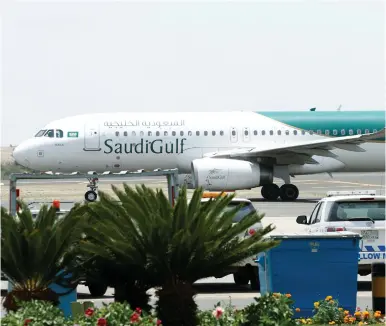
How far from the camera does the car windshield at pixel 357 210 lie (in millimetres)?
18625

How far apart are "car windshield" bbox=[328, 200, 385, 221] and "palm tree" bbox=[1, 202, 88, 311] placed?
6426 millimetres

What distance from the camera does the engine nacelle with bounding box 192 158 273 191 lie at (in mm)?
37625

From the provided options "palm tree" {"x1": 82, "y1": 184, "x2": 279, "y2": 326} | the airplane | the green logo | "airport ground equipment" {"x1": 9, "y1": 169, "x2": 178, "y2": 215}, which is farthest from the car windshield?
the green logo

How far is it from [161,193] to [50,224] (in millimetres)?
1352

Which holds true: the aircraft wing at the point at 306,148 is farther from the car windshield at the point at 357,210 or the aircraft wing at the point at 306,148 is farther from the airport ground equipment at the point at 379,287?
the airport ground equipment at the point at 379,287

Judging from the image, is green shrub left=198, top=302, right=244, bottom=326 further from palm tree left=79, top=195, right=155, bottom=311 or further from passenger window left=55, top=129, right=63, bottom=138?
passenger window left=55, top=129, right=63, bottom=138

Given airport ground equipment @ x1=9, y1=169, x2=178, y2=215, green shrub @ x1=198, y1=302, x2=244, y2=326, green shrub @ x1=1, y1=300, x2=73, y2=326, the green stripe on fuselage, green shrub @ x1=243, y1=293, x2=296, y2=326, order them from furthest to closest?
1. the green stripe on fuselage
2. airport ground equipment @ x1=9, y1=169, x2=178, y2=215
3. green shrub @ x1=243, y1=293, x2=296, y2=326
4. green shrub @ x1=198, y1=302, x2=244, y2=326
5. green shrub @ x1=1, y1=300, x2=73, y2=326

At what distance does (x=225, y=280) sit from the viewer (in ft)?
66.3

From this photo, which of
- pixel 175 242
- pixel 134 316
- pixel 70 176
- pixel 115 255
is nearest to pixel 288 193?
pixel 70 176

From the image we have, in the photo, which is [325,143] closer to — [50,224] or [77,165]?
[77,165]

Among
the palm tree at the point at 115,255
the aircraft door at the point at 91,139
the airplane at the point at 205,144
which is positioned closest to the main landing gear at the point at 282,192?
the airplane at the point at 205,144

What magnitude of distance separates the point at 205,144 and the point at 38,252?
2777 cm

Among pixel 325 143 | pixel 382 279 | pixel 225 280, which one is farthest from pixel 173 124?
pixel 382 279

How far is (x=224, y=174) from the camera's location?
37.8 metres
